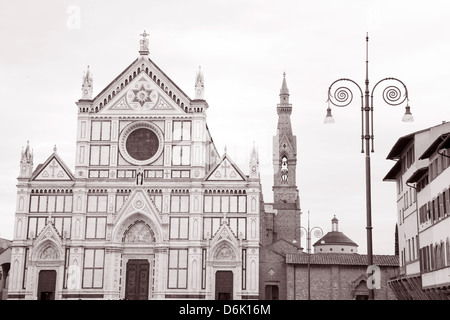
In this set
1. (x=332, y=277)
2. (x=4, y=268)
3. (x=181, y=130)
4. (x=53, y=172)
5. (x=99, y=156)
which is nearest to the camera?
(x=332, y=277)

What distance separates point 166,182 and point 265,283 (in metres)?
12.8

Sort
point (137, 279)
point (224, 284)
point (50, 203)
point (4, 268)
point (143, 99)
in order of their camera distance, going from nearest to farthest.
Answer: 1. point (224, 284)
2. point (137, 279)
3. point (50, 203)
4. point (143, 99)
5. point (4, 268)

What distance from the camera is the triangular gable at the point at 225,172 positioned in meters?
61.9

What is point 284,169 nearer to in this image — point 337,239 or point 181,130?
point 337,239

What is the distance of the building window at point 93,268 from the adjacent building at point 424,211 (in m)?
26.3

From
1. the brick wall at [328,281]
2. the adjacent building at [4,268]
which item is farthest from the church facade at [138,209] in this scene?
the adjacent building at [4,268]

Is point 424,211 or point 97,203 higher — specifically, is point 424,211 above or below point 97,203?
below

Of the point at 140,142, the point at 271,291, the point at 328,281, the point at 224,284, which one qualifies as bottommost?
the point at 271,291

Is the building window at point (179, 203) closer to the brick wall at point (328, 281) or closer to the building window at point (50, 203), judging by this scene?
the building window at point (50, 203)

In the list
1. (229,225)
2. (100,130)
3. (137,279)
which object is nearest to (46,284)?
(137,279)

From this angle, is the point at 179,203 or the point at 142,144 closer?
the point at 179,203

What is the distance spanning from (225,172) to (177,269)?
9.84 meters

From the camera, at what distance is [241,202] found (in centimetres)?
6131

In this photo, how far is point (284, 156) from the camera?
102812 mm
